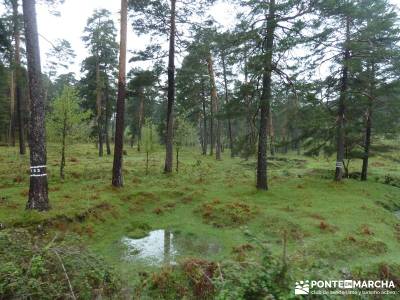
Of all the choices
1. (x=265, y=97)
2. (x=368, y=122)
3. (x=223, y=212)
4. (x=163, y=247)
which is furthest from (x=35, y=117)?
(x=368, y=122)

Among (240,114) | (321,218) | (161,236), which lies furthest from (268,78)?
(161,236)

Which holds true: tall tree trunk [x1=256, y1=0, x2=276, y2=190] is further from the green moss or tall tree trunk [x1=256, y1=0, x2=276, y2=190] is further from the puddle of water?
the puddle of water

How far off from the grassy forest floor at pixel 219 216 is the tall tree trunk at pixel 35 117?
624mm

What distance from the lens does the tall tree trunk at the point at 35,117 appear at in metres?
9.80

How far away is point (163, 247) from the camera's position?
379 inches

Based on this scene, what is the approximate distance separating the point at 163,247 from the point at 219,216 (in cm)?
303

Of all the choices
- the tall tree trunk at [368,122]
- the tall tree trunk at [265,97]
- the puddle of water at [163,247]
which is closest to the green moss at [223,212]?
the puddle of water at [163,247]

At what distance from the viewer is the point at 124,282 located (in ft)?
23.2

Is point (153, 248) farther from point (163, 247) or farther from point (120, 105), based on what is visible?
point (120, 105)

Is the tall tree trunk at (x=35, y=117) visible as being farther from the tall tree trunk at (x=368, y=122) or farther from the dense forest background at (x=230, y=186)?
the tall tree trunk at (x=368, y=122)

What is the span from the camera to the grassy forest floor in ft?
28.7

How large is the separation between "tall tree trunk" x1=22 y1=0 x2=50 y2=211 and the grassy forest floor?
2.05 feet

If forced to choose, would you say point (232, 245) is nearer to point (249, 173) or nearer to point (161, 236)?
point (161, 236)

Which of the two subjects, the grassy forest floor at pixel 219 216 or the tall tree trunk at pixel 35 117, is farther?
the tall tree trunk at pixel 35 117
